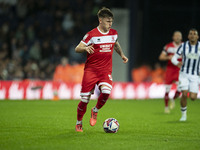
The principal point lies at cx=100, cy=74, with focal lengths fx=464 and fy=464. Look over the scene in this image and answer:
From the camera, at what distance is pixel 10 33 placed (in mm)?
23547

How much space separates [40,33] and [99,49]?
610 inches

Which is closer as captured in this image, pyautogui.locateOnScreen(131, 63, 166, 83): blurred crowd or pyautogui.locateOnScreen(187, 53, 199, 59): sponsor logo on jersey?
pyautogui.locateOnScreen(187, 53, 199, 59): sponsor logo on jersey

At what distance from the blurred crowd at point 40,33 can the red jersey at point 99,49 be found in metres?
12.5

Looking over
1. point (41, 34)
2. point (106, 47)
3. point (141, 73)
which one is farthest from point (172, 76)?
point (141, 73)

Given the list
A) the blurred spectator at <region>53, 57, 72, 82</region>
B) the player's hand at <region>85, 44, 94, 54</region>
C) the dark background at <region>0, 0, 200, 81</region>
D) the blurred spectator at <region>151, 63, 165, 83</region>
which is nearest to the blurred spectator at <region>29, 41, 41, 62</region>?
the dark background at <region>0, 0, 200, 81</region>

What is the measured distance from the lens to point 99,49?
9039 millimetres

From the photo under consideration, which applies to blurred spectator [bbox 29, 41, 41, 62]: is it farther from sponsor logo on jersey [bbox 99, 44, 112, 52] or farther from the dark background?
sponsor logo on jersey [bbox 99, 44, 112, 52]

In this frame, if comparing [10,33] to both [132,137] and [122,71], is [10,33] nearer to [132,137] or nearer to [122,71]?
[122,71]

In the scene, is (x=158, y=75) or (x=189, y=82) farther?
(x=158, y=75)

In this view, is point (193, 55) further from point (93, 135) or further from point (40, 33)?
point (40, 33)

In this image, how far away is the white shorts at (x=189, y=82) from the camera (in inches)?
461

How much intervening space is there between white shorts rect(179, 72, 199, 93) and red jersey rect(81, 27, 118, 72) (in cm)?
324

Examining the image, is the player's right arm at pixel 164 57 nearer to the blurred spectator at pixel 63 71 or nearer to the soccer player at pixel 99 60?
the soccer player at pixel 99 60

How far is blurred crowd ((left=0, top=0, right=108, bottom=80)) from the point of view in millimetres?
22359
